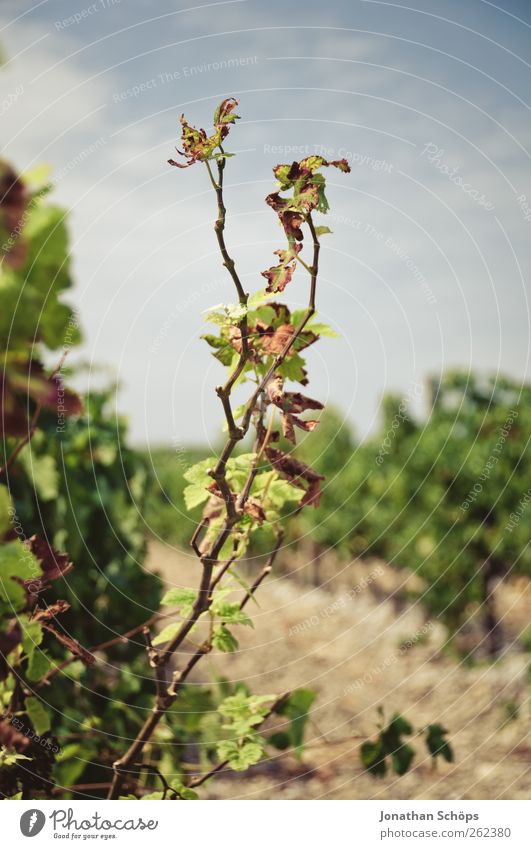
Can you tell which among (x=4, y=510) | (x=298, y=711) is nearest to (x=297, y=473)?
(x=4, y=510)

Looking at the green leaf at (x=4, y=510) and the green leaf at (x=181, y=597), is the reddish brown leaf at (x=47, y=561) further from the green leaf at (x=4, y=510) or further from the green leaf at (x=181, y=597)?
the green leaf at (x=4, y=510)

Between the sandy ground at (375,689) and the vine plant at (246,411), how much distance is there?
16.0 inches

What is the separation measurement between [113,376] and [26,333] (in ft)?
8.01

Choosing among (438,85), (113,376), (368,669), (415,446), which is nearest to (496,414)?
(415,446)

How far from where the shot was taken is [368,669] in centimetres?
643

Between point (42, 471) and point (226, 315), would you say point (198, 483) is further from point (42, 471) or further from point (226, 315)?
point (42, 471)

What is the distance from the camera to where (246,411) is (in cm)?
112

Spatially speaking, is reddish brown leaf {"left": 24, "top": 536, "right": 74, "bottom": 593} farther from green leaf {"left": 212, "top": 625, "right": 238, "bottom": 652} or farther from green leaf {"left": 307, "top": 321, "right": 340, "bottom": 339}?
green leaf {"left": 307, "top": 321, "right": 340, "bottom": 339}

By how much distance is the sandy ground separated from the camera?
3.08 meters

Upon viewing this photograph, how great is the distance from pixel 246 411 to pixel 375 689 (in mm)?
5060

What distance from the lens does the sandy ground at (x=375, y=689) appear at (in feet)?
10.1

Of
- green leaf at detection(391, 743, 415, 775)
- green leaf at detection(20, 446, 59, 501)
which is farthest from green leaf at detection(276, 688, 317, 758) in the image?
green leaf at detection(20, 446, 59, 501)

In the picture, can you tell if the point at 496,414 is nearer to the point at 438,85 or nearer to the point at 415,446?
the point at 415,446

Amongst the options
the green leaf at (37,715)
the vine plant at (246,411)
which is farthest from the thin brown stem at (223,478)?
the green leaf at (37,715)
